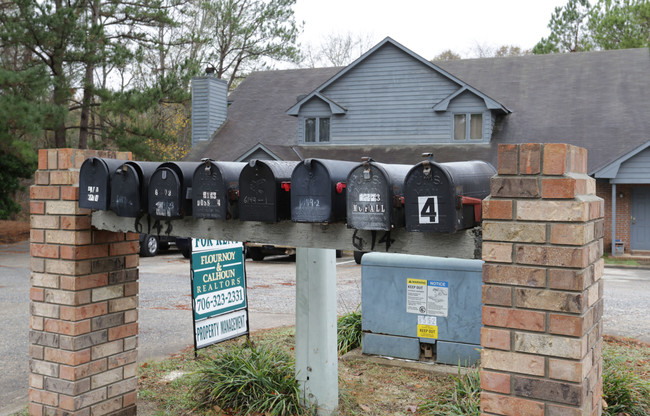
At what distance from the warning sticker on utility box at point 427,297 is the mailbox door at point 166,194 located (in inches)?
121

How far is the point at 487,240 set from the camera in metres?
2.82

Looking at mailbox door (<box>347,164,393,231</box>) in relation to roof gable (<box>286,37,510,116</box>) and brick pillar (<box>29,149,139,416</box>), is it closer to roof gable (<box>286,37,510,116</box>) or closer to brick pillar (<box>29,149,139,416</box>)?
brick pillar (<box>29,149,139,416</box>)

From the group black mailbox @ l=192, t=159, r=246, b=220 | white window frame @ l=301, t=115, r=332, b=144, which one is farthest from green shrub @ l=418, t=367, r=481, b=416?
white window frame @ l=301, t=115, r=332, b=144

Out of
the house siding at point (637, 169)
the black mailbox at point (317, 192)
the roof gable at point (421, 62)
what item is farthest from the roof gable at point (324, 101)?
the black mailbox at point (317, 192)

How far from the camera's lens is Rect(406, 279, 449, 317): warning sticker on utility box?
5930 mm

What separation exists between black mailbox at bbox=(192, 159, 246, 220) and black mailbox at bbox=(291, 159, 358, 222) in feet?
1.40

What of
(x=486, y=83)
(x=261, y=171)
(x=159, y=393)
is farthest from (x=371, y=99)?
(x=261, y=171)

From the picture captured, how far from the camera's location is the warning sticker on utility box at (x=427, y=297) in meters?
5.93

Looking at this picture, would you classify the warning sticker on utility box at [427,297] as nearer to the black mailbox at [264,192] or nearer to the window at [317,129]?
the black mailbox at [264,192]

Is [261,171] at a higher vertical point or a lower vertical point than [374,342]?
higher

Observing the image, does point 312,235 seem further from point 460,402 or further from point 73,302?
point 460,402

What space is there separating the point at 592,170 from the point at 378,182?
689 inches

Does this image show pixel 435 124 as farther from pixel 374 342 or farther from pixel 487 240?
pixel 487 240

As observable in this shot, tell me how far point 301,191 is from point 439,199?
75cm
